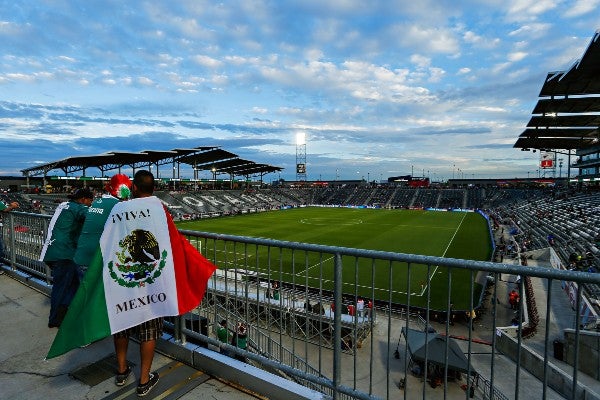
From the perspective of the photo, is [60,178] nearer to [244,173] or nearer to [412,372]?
[244,173]

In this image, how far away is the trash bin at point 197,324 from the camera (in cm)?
386

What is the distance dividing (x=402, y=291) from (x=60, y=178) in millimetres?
66052

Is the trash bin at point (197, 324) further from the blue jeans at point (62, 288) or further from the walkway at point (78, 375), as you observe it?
the blue jeans at point (62, 288)

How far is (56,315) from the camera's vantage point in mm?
4402

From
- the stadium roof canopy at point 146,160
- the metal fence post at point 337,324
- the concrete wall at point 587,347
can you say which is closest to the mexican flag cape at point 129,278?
the metal fence post at point 337,324

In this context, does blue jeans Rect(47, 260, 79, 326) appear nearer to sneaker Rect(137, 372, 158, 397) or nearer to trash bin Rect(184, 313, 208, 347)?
trash bin Rect(184, 313, 208, 347)

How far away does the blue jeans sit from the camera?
4.41 meters

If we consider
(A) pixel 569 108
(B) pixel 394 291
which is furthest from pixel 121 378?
(A) pixel 569 108

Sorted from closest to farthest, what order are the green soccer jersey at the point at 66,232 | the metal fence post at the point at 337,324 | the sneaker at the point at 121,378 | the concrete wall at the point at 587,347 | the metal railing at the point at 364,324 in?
the metal railing at the point at 364,324 → the metal fence post at the point at 337,324 → the sneaker at the point at 121,378 → the green soccer jersey at the point at 66,232 → the concrete wall at the point at 587,347

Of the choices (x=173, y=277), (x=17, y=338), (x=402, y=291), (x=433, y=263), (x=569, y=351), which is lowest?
(x=402, y=291)

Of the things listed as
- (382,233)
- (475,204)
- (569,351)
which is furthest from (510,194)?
(569,351)

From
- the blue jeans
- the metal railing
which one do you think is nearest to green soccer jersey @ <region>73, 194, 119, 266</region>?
the metal railing

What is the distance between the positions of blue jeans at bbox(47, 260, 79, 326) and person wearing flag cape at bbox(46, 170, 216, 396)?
1.77 meters

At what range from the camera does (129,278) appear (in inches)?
119
